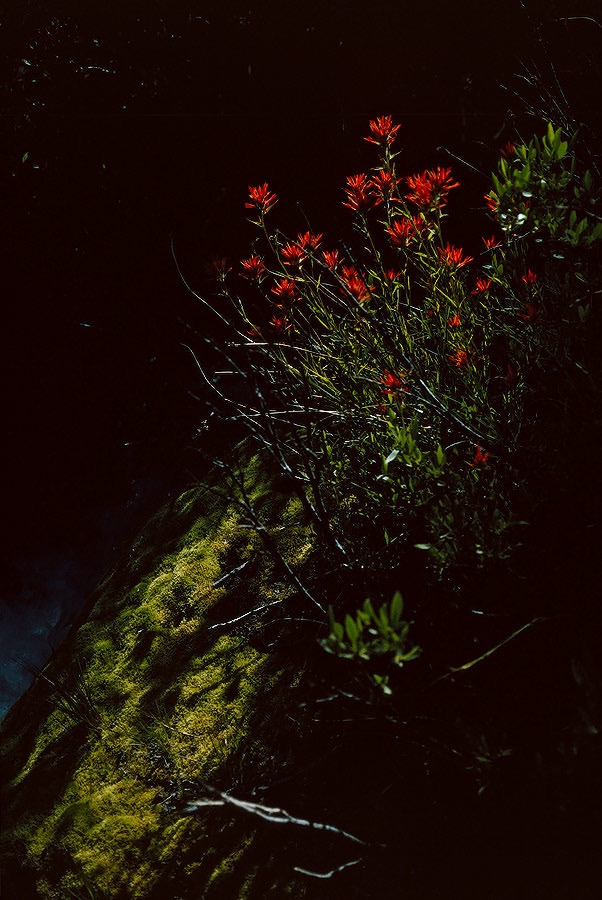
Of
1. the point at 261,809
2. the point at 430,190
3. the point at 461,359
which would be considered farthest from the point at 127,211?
the point at 261,809

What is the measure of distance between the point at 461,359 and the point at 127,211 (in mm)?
3165

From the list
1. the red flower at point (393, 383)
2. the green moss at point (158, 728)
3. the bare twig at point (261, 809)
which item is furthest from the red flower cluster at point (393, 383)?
the bare twig at point (261, 809)

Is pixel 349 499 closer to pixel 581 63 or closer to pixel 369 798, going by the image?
pixel 369 798

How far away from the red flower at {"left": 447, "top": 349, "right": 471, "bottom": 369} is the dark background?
7.11ft

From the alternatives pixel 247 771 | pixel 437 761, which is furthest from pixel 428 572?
pixel 247 771

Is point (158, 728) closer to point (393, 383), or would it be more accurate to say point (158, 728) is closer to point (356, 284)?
point (393, 383)

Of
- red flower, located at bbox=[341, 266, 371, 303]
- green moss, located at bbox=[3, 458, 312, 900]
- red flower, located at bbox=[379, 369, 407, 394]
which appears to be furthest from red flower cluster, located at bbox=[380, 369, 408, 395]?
green moss, located at bbox=[3, 458, 312, 900]

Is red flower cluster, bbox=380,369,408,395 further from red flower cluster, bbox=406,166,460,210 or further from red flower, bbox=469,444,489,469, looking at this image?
red flower cluster, bbox=406,166,460,210

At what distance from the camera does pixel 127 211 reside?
4109mm

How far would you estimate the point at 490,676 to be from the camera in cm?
159

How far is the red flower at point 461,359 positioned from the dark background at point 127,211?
7.11ft

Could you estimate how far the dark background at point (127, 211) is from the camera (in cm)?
379

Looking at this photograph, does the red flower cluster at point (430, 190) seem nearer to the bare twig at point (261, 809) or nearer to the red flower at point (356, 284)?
the red flower at point (356, 284)

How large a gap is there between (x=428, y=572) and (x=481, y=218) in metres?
2.18
